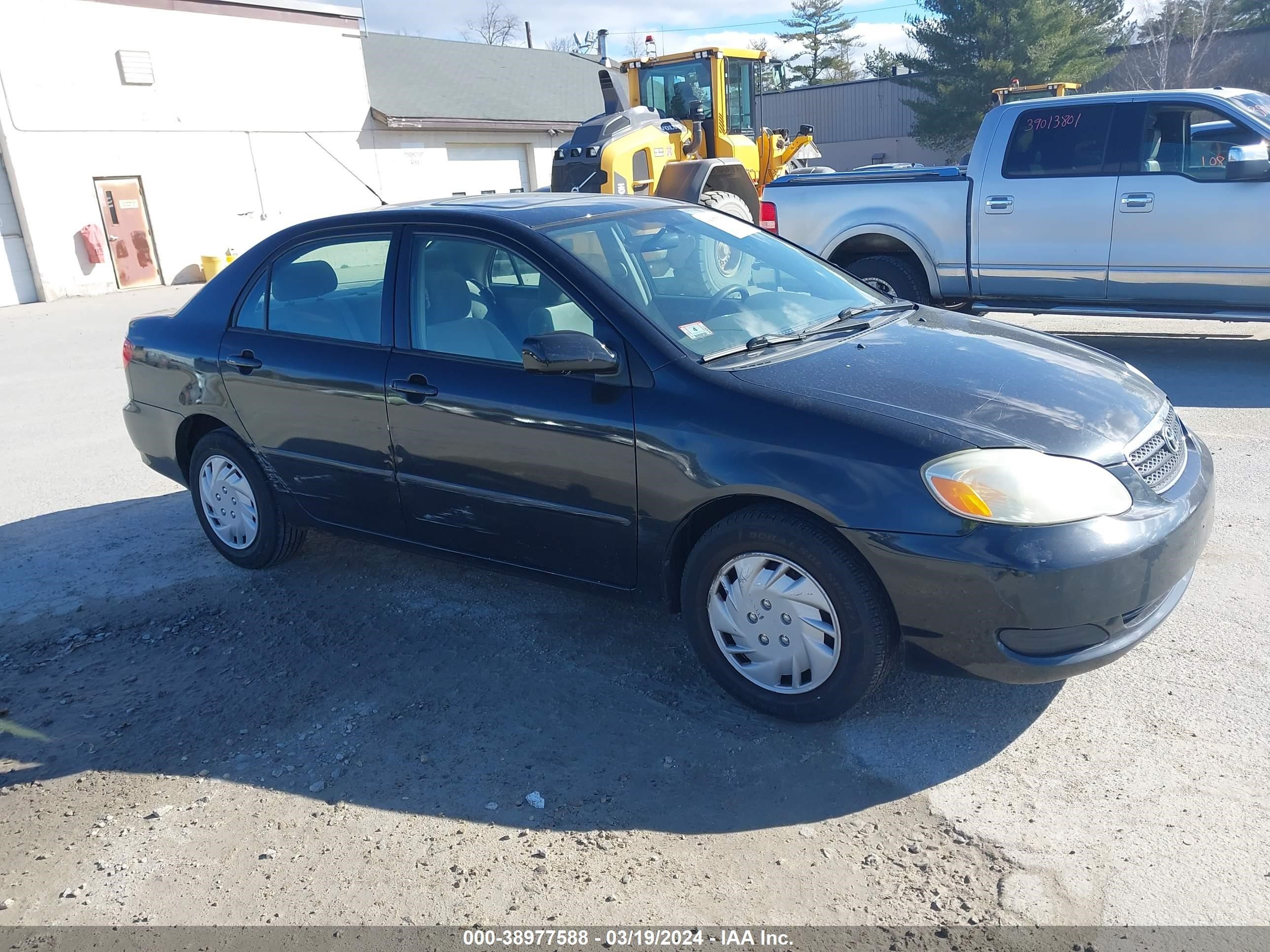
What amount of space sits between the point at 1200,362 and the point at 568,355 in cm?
654

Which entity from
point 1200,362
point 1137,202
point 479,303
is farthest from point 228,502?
point 1200,362

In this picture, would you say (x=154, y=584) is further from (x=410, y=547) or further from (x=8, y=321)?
(x=8, y=321)

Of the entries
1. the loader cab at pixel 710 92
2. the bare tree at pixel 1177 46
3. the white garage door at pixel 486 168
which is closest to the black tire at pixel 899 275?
the loader cab at pixel 710 92

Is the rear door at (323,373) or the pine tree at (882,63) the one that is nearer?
the rear door at (323,373)

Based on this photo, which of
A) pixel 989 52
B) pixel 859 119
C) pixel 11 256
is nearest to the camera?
pixel 11 256

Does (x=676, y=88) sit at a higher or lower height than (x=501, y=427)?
higher

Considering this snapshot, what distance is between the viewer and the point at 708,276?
4137mm

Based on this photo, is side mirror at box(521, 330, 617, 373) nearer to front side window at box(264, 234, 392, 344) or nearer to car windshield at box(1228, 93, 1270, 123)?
front side window at box(264, 234, 392, 344)

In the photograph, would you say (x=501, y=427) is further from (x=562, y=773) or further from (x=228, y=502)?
(x=228, y=502)

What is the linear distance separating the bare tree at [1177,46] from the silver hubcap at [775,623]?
31.0 m

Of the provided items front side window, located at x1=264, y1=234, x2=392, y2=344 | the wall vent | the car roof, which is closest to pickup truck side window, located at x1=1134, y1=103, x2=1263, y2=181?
the car roof

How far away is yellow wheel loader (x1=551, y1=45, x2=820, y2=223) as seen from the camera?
1309 cm

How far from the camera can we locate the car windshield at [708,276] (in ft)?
12.4

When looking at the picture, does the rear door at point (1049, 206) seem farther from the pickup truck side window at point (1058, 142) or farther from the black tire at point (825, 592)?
the black tire at point (825, 592)
